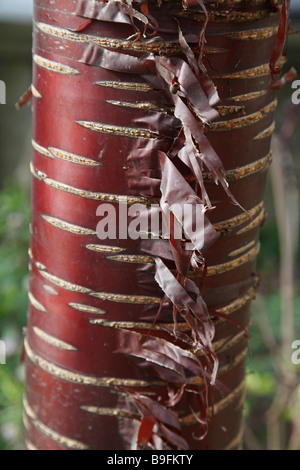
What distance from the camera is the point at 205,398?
73 cm

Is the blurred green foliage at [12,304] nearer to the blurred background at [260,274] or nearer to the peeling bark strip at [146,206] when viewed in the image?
the blurred background at [260,274]

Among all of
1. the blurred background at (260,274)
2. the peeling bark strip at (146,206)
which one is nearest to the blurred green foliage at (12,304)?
the blurred background at (260,274)

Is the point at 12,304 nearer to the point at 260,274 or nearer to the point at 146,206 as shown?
the point at 260,274

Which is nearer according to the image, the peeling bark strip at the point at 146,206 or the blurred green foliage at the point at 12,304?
the peeling bark strip at the point at 146,206

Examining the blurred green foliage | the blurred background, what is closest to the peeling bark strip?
the blurred background

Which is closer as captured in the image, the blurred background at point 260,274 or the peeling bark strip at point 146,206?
the peeling bark strip at point 146,206

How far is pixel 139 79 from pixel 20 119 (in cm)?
205

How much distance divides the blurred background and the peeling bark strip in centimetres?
47

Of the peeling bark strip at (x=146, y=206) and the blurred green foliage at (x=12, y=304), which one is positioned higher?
the peeling bark strip at (x=146, y=206)

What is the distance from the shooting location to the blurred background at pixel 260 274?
5.51 feet

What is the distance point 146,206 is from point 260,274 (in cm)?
143

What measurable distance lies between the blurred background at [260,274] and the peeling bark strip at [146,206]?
0.47m
